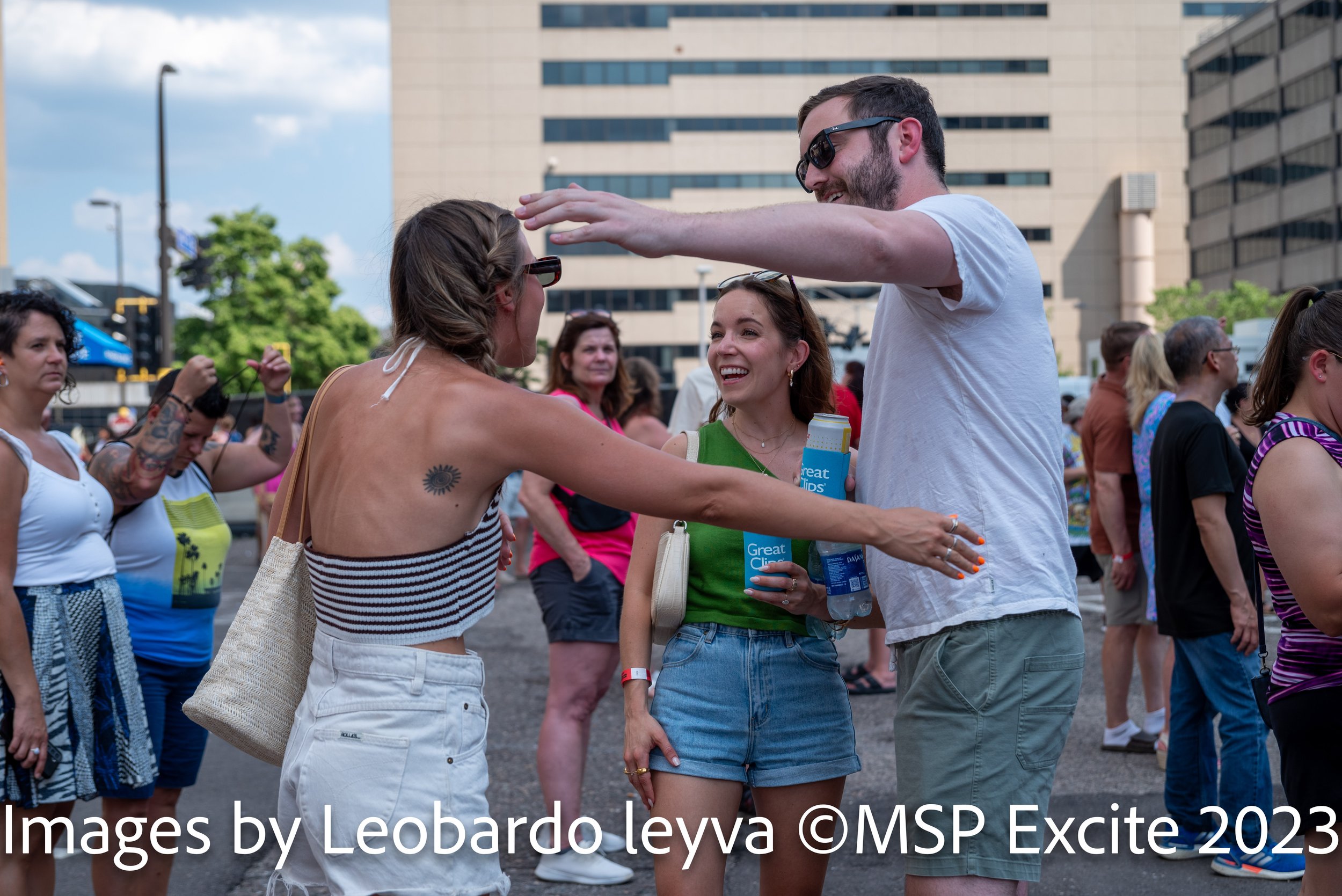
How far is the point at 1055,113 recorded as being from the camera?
6969cm

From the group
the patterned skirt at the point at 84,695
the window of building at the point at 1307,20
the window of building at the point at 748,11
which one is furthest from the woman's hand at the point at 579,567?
the window of building at the point at 748,11

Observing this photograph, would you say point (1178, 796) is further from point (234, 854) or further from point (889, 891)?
point (234, 854)

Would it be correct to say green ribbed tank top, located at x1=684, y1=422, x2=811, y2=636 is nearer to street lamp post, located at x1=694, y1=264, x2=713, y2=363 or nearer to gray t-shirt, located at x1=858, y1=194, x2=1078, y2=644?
gray t-shirt, located at x1=858, y1=194, x2=1078, y2=644

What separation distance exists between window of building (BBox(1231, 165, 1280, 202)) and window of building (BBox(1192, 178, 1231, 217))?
90cm

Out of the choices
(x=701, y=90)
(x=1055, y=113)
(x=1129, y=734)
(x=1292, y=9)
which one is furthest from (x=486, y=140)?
(x=1129, y=734)

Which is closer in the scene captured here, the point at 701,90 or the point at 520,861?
the point at 520,861

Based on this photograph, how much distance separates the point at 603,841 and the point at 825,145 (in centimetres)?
359

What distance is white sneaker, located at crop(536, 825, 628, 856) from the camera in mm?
5059

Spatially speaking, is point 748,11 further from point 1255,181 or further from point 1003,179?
point 1255,181

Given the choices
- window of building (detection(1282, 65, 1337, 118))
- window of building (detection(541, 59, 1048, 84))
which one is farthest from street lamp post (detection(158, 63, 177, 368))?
window of building (detection(1282, 65, 1337, 118))

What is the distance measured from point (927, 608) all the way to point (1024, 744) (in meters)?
0.34

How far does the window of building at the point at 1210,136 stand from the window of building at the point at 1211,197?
1.95m

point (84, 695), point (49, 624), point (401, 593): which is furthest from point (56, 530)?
point (401, 593)

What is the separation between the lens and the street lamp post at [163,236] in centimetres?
2214
